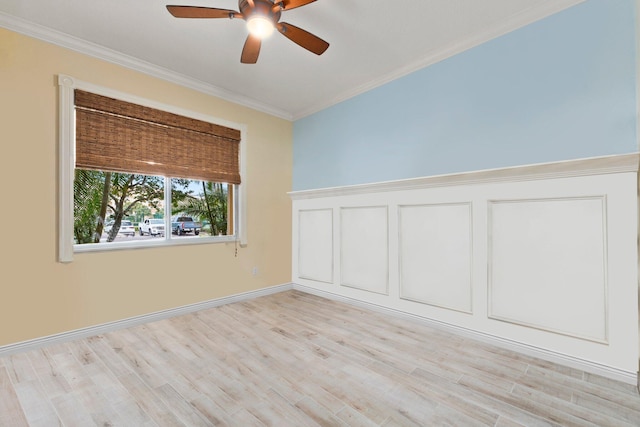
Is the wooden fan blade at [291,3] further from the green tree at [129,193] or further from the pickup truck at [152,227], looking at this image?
the pickup truck at [152,227]

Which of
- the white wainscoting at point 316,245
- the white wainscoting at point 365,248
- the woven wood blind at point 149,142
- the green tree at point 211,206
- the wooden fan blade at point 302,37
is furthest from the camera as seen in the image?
the white wainscoting at point 316,245

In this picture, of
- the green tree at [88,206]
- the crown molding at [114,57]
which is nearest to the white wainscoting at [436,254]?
the crown molding at [114,57]

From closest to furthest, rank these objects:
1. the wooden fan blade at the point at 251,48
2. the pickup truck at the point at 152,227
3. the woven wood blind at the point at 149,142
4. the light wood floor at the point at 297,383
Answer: the light wood floor at the point at 297,383 < the wooden fan blade at the point at 251,48 < the woven wood blind at the point at 149,142 < the pickup truck at the point at 152,227

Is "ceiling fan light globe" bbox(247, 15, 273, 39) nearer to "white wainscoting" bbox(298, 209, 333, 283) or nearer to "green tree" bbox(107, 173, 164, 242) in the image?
"green tree" bbox(107, 173, 164, 242)

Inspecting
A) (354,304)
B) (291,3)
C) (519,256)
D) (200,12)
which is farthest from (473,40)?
(354,304)

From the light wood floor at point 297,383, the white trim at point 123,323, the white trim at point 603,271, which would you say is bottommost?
the light wood floor at point 297,383

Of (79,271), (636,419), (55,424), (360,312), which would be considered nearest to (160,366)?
(55,424)

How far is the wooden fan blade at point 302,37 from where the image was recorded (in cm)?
184

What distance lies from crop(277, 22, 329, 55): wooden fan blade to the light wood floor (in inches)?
86.0

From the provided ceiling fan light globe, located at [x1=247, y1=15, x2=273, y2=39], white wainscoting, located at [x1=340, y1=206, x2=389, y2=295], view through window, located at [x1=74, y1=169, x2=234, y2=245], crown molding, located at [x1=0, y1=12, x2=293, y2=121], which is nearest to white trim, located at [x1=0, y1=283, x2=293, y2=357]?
view through window, located at [x1=74, y1=169, x2=234, y2=245]

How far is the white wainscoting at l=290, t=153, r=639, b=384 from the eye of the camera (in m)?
1.75

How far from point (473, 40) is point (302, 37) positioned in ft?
4.88

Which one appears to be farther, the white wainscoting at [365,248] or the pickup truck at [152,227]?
the white wainscoting at [365,248]

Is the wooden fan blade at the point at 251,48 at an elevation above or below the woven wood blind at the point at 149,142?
above
